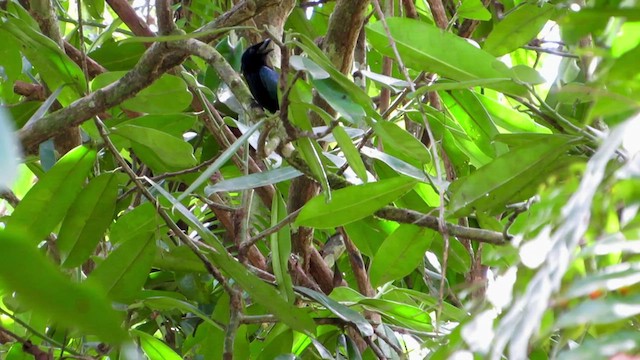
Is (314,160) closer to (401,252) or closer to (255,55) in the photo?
(401,252)

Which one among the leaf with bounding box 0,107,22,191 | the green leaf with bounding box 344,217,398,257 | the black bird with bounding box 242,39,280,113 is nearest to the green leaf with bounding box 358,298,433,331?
the green leaf with bounding box 344,217,398,257

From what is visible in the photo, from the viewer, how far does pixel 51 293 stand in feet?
0.94

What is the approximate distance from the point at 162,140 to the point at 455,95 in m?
0.43

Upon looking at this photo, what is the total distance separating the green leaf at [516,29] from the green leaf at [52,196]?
588 millimetres

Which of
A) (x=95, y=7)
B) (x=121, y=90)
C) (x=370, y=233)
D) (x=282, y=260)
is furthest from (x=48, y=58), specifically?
(x=95, y=7)

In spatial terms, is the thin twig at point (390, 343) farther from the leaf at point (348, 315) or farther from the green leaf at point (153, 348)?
the green leaf at point (153, 348)

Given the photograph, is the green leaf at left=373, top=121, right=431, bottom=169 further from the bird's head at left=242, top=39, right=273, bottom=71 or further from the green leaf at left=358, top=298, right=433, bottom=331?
the bird's head at left=242, top=39, right=273, bottom=71

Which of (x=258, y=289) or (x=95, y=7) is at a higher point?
(x=95, y=7)

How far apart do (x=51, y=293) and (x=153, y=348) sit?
3.51ft

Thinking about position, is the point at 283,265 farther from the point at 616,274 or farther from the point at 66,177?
the point at 616,274

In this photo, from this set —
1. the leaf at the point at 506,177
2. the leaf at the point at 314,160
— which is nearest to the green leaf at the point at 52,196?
the leaf at the point at 314,160

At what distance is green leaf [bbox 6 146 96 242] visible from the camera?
1.15 meters

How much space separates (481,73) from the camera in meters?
0.94

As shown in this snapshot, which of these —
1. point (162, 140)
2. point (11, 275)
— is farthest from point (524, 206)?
point (11, 275)
